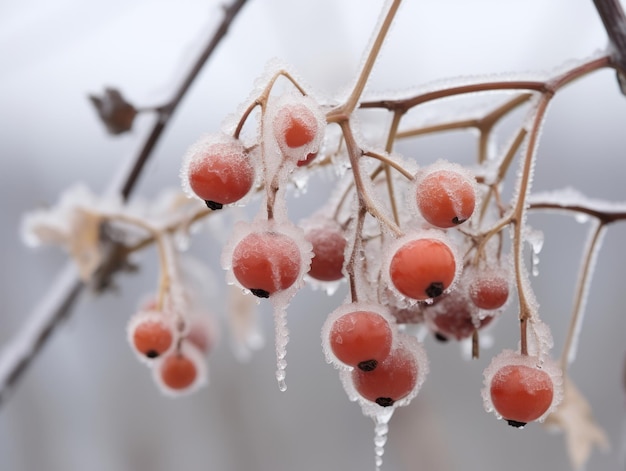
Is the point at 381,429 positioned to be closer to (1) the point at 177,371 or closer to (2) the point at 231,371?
(1) the point at 177,371

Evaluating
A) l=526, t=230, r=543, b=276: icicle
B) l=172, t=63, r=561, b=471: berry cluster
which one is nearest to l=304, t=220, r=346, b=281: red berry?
l=172, t=63, r=561, b=471: berry cluster

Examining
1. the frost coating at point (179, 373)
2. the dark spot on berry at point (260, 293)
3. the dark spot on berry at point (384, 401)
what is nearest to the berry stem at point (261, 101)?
the dark spot on berry at point (260, 293)

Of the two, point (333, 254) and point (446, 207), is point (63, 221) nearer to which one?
point (333, 254)

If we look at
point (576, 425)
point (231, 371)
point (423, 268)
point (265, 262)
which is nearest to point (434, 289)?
point (423, 268)

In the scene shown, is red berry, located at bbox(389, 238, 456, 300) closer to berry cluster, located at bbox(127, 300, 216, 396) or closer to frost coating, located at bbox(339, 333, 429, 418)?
frost coating, located at bbox(339, 333, 429, 418)

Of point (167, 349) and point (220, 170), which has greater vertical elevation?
point (220, 170)

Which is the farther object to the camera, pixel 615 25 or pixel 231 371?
pixel 231 371

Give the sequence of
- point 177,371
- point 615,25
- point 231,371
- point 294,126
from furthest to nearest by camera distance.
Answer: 1. point 231,371
2. point 177,371
3. point 615,25
4. point 294,126
